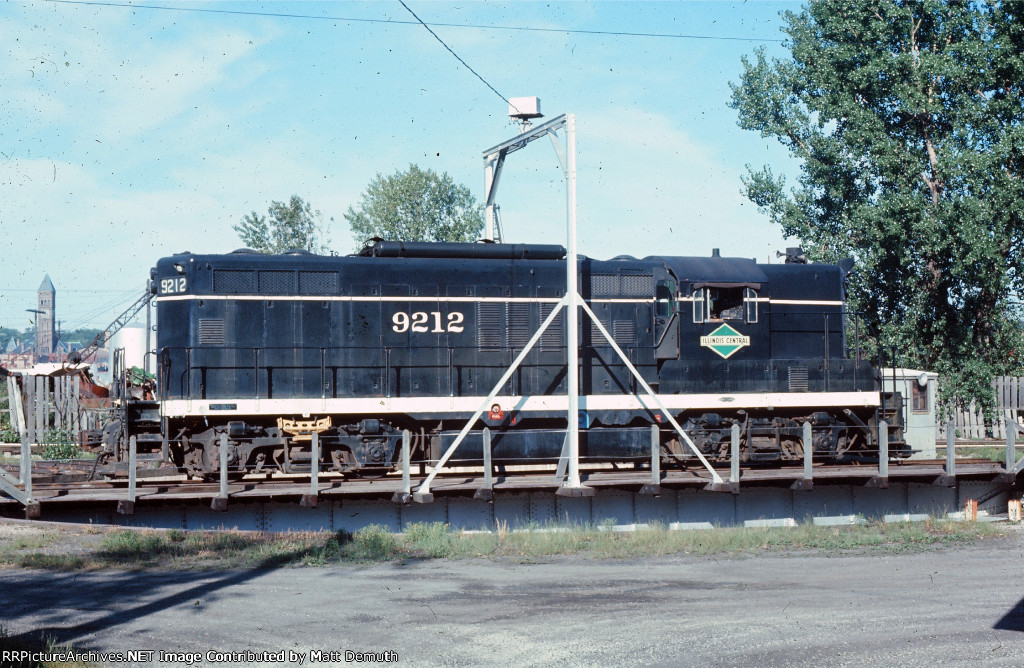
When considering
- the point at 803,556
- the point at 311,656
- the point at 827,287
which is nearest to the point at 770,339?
the point at 827,287

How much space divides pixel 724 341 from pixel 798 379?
149 cm

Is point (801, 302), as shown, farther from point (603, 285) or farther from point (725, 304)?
point (603, 285)

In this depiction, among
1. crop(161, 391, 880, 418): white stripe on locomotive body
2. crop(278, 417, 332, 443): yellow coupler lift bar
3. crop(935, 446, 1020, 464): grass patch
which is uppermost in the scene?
crop(161, 391, 880, 418): white stripe on locomotive body

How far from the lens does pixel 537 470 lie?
16828 mm

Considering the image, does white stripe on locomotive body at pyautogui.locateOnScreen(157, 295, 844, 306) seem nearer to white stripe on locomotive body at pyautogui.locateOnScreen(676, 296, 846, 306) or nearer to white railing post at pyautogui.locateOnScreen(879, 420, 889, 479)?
white stripe on locomotive body at pyautogui.locateOnScreen(676, 296, 846, 306)

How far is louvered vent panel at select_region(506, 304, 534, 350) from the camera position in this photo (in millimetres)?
16438

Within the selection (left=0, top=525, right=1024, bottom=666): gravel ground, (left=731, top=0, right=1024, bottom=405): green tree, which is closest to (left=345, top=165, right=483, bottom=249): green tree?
(left=731, top=0, right=1024, bottom=405): green tree

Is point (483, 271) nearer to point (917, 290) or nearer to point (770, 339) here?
point (770, 339)

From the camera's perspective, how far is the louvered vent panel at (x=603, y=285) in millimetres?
16812

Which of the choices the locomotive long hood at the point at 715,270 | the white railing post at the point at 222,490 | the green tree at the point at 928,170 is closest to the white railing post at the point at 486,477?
the white railing post at the point at 222,490

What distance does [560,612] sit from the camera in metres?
9.51

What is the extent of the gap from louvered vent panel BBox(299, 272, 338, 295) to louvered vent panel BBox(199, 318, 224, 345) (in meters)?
1.43

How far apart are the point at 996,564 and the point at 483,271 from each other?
8849 mm

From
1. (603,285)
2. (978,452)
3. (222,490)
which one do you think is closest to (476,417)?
(603,285)
